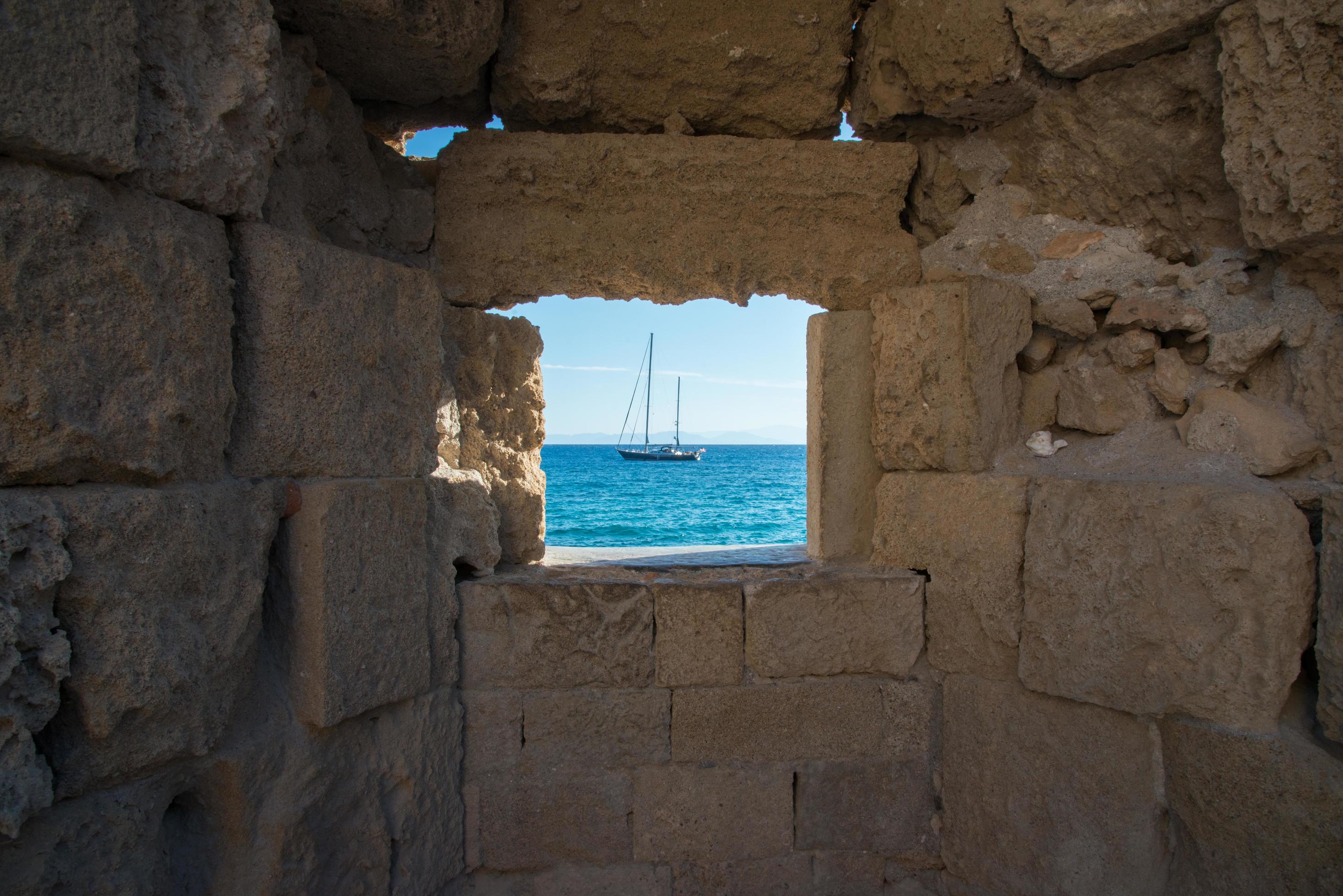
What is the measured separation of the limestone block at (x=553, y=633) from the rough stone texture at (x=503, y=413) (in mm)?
369

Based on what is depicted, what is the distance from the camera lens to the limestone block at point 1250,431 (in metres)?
2.39

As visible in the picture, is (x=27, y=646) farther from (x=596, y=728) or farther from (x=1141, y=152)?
(x=1141, y=152)

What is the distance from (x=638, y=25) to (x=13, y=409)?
237cm

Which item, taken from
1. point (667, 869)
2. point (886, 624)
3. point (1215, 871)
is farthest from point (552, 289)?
point (1215, 871)

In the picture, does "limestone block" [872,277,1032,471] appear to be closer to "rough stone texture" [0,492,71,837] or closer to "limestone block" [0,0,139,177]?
"limestone block" [0,0,139,177]

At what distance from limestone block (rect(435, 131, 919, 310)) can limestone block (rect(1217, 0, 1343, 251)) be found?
44.0 inches

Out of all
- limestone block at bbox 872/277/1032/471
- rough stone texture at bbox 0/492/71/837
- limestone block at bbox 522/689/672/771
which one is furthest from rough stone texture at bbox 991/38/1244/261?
rough stone texture at bbox 0/492/71/837

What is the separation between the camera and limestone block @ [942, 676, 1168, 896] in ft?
8.20

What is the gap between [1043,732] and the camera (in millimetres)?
2684

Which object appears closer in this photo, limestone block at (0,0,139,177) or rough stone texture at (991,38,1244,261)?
limestone block at (0,0,139,177)

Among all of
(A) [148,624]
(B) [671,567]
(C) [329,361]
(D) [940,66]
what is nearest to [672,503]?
(B) [671,567]

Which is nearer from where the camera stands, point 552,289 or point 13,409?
point 13,409

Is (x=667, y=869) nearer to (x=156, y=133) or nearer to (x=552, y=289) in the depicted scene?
(x=552, y=289)

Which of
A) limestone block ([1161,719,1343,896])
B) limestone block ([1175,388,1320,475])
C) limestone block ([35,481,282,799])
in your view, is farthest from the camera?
limestone block ([1175,388,1320,475])
